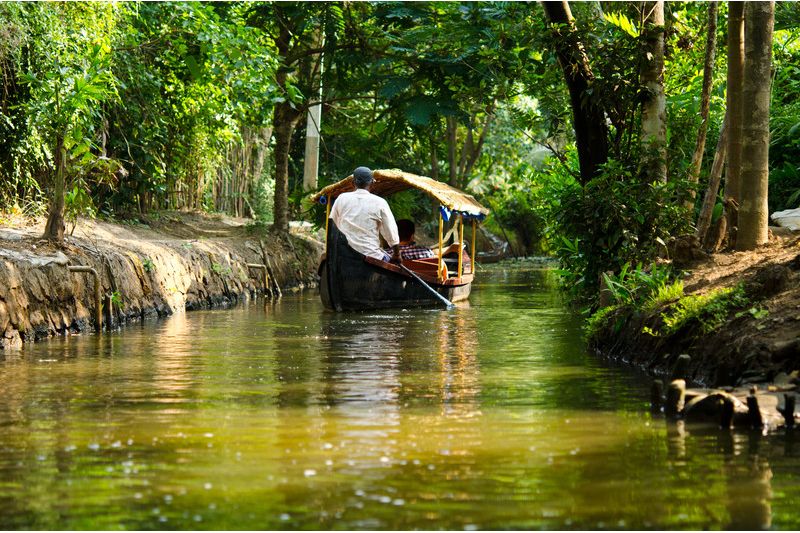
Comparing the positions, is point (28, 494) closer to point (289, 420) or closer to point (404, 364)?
point (289, 420)

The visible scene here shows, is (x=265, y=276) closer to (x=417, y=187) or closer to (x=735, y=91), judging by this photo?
(x=417, y=187)

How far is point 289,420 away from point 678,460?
8.01 ft

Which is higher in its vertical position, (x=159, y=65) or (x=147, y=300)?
(x=159, y=65)

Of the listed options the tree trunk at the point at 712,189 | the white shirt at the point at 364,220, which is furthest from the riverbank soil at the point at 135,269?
the tree trunk at the point at 712,189

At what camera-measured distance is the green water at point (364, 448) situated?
4.83 meters

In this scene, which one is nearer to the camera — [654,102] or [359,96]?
[654,102]

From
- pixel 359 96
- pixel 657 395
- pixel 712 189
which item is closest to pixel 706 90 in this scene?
pixel 712 189

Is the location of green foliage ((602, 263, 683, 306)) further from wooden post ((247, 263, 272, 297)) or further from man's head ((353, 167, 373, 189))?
wooden post ((247, 263, 272, 297))

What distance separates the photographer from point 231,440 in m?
6.39

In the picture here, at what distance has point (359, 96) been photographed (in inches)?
973

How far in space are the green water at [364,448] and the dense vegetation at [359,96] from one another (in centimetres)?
355

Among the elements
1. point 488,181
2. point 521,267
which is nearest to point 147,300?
point 521,267

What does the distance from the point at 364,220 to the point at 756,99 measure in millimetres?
7488

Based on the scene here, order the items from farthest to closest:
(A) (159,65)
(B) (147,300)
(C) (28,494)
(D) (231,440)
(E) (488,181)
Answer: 1. (E) (488,181)
2. (A) (159,65)
3. (B) (147,300)
4. (D) (231,440)
5. (C) (28,494)
